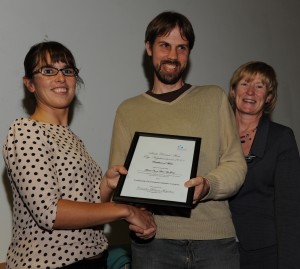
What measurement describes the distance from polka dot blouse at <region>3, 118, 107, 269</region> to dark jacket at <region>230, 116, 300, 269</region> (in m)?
0.76

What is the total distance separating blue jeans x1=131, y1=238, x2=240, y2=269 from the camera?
1.63 metres

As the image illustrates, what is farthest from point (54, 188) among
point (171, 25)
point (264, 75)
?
point (264, 75)

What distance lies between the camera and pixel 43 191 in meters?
1.48

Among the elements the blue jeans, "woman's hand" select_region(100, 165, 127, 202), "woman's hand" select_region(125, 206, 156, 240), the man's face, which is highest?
the man's face

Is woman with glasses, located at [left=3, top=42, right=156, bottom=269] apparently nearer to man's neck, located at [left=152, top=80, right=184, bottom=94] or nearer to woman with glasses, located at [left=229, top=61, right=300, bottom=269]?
man's neck, located at [left=152, top=80, right=184, bottom=94]

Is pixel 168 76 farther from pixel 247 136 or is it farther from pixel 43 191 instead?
pixel 43 191

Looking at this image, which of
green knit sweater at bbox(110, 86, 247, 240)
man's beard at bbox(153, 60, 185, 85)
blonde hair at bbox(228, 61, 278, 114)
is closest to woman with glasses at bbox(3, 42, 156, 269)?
green knit sweater at bbox(110, 86, 247, 240)

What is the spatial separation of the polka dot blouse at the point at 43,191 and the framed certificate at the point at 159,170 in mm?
190

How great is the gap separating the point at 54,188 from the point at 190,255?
594mm

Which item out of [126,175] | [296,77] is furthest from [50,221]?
[296,77]

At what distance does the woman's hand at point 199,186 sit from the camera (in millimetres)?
1507

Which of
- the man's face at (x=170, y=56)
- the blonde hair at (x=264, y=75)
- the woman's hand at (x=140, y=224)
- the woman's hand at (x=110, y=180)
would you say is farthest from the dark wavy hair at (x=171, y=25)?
the woman's hand at (x=140, y=224)

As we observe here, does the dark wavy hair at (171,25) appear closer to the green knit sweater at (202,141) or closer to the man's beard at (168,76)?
the man's beard at (168,76)

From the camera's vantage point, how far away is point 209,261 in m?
1.62
